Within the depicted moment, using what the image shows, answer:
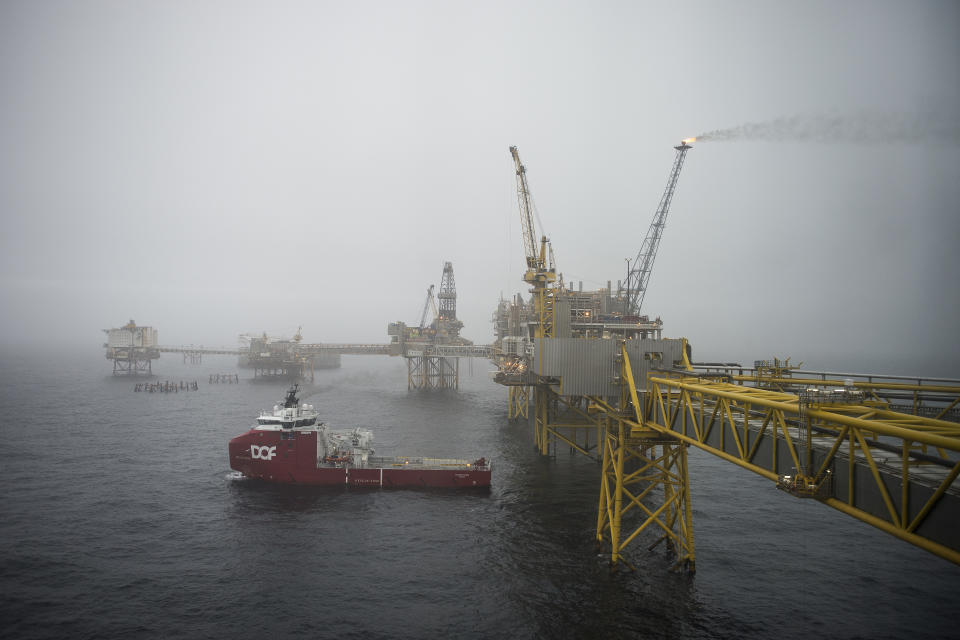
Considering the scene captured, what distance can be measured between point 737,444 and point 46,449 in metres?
67.7

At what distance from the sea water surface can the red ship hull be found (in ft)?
4.25

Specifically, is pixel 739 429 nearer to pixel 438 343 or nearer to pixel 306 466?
pixel 306 466

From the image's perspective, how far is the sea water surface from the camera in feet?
76.3

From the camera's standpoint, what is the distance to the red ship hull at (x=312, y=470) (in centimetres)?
4188

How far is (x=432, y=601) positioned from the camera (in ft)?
83.3

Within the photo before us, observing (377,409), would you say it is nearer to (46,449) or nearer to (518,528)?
(46,449)

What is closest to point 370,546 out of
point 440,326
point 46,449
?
point 46,449

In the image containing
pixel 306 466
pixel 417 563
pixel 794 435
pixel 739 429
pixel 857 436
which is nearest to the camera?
pixel 857 436

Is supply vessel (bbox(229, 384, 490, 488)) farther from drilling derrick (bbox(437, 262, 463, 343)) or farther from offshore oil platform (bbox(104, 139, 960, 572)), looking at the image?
drilling derrick (bbox(437, 262, 463, 343))

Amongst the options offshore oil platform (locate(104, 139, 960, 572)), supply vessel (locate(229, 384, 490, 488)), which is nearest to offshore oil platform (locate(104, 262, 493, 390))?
offshore oil platform (locate(104, 139, 960, 572))

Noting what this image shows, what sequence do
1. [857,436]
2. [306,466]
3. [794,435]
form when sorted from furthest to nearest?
[306,466]
[794,435]
[857,436]

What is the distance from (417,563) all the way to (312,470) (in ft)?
54.1

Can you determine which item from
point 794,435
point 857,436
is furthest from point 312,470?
point 857,436

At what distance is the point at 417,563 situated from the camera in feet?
96.5
